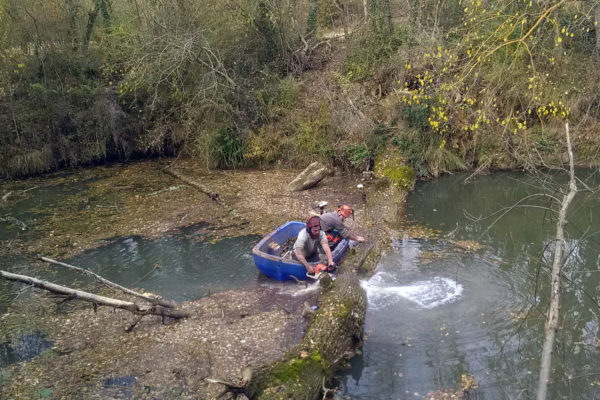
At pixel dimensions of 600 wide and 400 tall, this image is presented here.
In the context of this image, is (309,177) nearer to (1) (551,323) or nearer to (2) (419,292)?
(2) (419,292)

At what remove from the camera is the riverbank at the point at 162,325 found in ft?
25.3

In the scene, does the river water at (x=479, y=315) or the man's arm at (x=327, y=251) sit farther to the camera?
the man's arm at (x=327, y=251)

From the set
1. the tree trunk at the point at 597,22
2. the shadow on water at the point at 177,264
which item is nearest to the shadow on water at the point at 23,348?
the shadow on water at the point at 177,264

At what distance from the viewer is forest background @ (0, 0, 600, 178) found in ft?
53.5

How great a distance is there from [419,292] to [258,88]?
38.0 feet

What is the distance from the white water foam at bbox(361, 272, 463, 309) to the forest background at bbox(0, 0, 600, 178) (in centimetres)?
695

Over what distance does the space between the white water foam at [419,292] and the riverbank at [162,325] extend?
75 cm

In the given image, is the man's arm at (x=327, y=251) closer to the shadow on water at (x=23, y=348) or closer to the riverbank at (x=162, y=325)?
the riverbank at (x=162, y=325)

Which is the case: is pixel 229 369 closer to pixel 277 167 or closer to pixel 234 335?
pixel 234 335

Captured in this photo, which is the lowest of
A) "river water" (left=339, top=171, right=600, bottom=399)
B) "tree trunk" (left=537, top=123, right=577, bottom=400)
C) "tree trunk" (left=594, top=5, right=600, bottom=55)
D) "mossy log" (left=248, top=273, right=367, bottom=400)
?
"river water" (left=339, top=171, right=600, bottom=399)

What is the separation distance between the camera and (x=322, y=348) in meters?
7.58

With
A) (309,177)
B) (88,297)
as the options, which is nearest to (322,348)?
(88,297)

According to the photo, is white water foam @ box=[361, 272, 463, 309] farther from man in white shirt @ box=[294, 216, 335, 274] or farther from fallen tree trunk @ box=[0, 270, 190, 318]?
fallen tree trunk @ box=[0, 270, 190, 318]

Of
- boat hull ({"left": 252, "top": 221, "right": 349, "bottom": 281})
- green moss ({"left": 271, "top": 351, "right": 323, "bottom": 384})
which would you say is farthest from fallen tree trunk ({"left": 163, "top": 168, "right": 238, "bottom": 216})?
green moss ({"left": 271, "top": 351, "right": 323, "bottom": 384})
